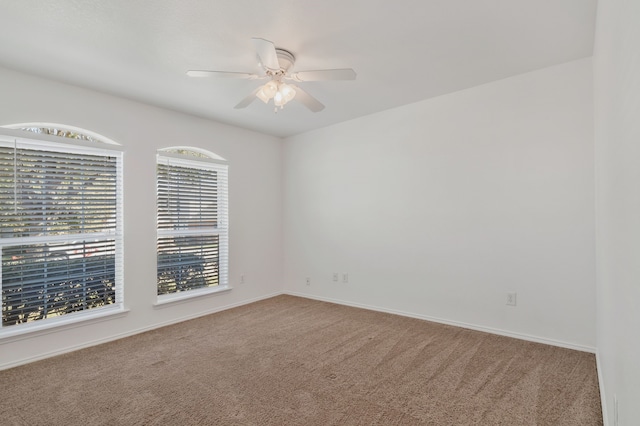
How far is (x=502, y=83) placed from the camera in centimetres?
335

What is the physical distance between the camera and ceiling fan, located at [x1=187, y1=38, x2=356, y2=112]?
2.29 metres

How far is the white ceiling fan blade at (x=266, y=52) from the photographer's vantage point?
6.63 ft

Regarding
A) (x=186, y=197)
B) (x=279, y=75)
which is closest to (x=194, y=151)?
(x=186, y=197)

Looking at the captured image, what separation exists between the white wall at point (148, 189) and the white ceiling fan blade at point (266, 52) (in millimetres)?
2154

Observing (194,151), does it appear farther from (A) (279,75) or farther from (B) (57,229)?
(A) (279,75)

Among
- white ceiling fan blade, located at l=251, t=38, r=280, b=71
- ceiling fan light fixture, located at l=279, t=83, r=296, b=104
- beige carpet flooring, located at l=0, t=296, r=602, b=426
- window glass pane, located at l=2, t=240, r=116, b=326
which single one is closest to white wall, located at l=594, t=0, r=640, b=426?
beige carpet flooring, located at l=0, t=296, r=602, b=426

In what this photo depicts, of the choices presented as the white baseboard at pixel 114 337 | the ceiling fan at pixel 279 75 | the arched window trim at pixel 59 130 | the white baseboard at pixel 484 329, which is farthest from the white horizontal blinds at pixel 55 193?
the white baseboard at pixel 484 329

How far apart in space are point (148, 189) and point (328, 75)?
2606 millimetres

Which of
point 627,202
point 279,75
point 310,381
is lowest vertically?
point 310,381

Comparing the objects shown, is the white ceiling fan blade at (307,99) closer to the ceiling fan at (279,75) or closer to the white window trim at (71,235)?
the ceiling fan at (279,75)

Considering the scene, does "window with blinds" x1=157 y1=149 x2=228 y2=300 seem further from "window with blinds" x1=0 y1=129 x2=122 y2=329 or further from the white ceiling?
the white ceiling

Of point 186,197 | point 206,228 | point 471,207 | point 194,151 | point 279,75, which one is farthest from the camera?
point 206,228

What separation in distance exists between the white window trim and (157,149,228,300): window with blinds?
1.49 ft

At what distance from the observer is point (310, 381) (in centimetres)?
252
